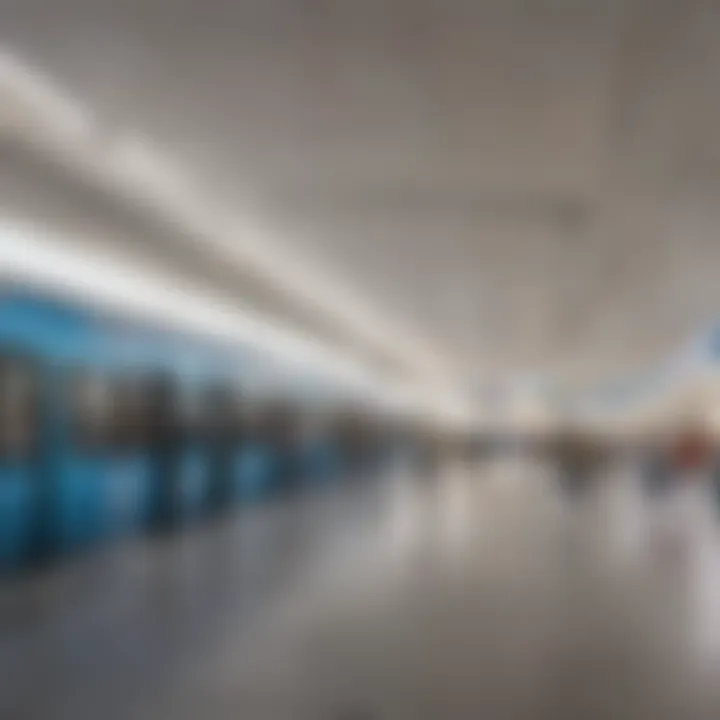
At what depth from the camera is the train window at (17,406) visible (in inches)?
368

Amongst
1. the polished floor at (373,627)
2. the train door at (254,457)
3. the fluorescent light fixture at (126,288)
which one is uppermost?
the fluorescent light fixture at (126,288)

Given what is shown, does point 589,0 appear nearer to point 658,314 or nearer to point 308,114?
point 308,114

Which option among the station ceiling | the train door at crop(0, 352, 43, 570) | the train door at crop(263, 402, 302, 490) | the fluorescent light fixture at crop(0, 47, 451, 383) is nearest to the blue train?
the train door at crop(0, 352, 43, 570)

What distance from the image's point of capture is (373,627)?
6867 mm

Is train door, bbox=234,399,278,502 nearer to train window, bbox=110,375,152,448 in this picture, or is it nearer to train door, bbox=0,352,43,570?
train window, bbox=110,375,152,448

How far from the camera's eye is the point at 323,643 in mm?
6352

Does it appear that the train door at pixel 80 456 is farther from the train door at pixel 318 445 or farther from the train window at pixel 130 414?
the train door at pixel 318 445

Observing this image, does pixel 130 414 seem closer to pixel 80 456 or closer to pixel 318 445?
pixel 80 456

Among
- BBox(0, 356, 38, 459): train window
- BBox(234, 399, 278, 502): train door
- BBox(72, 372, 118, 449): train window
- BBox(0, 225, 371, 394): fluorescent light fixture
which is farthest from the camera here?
BBox(234, 399, 278, 502): train door

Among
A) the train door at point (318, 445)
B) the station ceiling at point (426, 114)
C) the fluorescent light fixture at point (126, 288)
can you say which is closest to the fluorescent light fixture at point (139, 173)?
the station ceiling at point (426, 114)

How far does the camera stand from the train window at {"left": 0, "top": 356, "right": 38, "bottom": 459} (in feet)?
30.7

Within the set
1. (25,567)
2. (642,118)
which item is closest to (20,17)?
(642,118)

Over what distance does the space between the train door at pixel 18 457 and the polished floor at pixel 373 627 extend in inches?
23.7

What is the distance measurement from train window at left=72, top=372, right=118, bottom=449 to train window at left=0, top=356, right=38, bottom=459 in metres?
0.82
